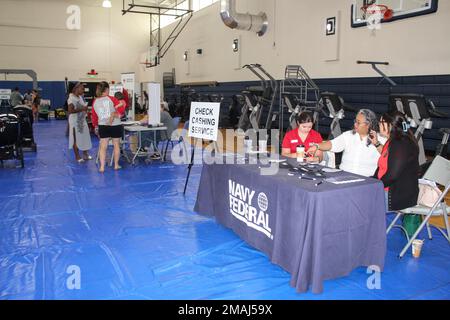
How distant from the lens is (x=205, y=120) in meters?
4.46

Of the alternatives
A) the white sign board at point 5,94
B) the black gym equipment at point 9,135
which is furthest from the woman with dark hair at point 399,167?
the white sign board at point 5,94

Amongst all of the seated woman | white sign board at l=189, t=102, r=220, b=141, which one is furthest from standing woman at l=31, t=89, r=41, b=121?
the seated woman

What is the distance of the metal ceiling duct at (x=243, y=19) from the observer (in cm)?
1034

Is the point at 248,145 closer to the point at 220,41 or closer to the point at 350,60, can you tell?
the point at 350,60

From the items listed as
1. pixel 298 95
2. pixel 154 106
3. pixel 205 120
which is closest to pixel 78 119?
pixel 154 106

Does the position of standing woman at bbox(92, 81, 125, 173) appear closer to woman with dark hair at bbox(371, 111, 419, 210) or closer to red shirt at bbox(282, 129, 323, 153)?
red shirt at bbox(282, 129, 323, 153)

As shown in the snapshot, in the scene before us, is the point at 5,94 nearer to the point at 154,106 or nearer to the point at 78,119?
the point at 78,119

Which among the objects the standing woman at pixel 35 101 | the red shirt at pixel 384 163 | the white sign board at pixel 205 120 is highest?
the standing woman at pixel 35 101

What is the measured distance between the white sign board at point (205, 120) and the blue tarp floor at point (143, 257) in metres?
0.78

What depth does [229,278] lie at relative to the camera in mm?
2572

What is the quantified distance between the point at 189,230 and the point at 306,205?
59.9 inches

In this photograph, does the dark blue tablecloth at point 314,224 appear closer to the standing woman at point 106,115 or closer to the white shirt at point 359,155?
the white shirt at point 359,155

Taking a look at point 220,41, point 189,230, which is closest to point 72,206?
point 189,230

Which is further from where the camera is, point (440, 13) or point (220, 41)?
point (220, 41)
